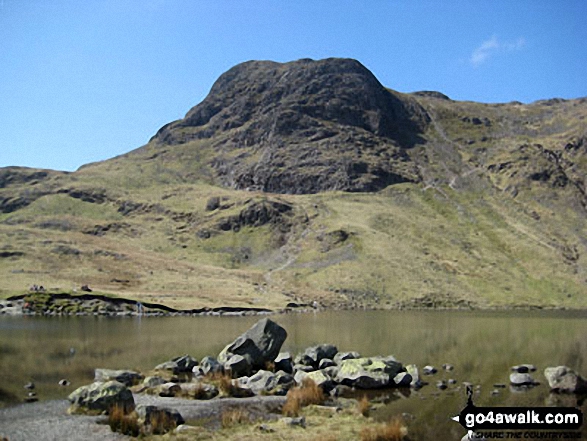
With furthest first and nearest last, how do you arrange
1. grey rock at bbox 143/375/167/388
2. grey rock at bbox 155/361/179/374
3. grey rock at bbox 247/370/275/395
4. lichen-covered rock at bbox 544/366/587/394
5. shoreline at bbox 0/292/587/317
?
shoreline at bbox 0/292/587/317
grey rock at bbox 155/361/179/374
grey rock at bbox 247/370/275/395
grey rock at bbox 143/375/167/388
lichen-covered rock at bbox 544/366/587/394

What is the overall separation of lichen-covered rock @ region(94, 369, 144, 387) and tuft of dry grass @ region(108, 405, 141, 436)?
8434mm

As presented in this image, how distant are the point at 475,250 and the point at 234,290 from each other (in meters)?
82.9

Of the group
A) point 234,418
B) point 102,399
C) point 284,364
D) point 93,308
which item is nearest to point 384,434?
point 234,418

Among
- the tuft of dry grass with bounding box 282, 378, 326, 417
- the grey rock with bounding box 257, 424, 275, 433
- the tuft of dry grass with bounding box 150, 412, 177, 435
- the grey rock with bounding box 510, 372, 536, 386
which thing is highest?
the tuft of dry grass with bounding box 150, 412, 177, 435

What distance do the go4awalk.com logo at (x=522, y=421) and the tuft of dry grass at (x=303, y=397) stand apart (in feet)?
24.0

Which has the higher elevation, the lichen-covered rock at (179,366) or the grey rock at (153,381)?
the grey rock at (153,381)

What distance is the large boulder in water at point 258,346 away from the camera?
36781 millimetres

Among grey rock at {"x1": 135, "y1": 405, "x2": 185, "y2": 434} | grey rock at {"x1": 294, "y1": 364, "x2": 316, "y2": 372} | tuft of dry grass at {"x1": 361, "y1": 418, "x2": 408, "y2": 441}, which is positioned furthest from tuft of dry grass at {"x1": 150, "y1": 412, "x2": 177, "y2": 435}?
grey rock at {"x1": 294, "y1": 364, "x2": 316, "y2": 372}

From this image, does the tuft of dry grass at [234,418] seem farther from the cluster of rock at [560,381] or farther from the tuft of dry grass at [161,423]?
the cluster of rock at [560,381]

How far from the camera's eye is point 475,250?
16088 centimetres

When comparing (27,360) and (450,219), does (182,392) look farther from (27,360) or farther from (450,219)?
(450,219)

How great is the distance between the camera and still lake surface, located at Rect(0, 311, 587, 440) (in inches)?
1046

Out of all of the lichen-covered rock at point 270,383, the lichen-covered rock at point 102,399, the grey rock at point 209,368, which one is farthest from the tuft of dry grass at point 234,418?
the grey rock at point 209,368

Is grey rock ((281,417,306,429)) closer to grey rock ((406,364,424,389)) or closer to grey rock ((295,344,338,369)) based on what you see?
grey rock ((406,364,424,389))
